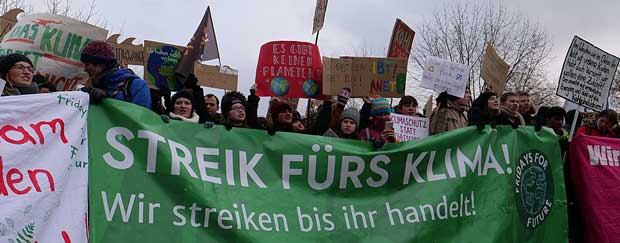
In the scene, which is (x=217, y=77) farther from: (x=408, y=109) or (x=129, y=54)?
(x=408, y=109)

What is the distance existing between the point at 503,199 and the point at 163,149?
269cm

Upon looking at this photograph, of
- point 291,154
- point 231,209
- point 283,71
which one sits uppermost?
point 283,71

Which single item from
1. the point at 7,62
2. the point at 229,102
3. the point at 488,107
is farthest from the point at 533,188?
the point at 7,62

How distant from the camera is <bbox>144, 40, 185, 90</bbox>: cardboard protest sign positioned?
6.82m

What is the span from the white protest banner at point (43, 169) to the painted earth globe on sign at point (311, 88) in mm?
3352

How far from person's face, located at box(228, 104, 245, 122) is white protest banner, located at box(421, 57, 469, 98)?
71.9 inches

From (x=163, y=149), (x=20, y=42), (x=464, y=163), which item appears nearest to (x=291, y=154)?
(x=163, y=149)

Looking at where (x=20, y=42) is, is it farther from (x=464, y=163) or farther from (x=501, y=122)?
(x=501, y=122)

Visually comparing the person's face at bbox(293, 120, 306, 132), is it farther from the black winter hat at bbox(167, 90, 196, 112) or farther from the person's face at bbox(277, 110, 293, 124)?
the black winter hat at bbox(167, 90, 196, 112)

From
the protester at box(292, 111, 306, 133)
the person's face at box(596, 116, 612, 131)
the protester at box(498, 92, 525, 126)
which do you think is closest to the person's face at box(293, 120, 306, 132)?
the protester at box(292, 111, 306, 133)

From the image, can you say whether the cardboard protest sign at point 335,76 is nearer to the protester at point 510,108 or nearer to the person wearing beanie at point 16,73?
the protester at point 510,108

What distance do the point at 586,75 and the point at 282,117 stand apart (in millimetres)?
3067

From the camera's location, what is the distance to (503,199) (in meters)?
5.57

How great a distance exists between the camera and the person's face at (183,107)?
18.2 ft
